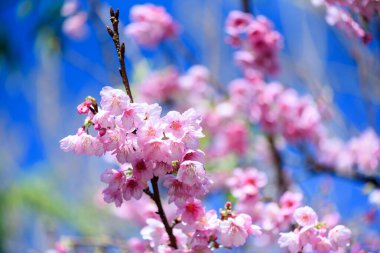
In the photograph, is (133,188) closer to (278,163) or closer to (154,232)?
(154,232)

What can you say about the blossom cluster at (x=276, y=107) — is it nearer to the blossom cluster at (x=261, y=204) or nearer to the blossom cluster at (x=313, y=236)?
the blossom cluster at (x=261, y=204)

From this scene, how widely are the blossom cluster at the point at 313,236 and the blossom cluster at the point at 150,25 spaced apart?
1.79 m

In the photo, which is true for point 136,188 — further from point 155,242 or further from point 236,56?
point 236,56

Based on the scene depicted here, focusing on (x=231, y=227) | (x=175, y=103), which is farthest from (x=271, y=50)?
(x=231, y=227)

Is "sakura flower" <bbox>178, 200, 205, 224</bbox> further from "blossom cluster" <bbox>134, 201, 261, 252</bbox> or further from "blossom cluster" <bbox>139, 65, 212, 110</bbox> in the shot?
"blossom cluster" <bbox>139, 65, 212, 110</bbox>

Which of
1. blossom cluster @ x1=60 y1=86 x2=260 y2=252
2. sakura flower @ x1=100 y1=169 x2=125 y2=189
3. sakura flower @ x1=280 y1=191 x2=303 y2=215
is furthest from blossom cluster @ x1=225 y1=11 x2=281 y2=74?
sakura flower @ x1=100 y1=169 x2=125 y2=189

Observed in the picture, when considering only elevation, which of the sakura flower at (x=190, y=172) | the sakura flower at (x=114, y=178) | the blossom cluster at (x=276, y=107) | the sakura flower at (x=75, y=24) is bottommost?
the sakura flower at (x=190, y=172)

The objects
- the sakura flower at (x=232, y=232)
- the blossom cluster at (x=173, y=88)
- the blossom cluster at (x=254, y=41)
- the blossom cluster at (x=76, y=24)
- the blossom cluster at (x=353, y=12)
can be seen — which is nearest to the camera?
the sakura flower at (x=232, y=232)

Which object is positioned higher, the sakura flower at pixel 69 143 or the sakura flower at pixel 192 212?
the sakura flower at pixel 69 143

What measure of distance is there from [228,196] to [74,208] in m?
4.62

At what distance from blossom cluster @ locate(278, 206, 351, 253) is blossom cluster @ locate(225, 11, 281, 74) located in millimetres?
1226

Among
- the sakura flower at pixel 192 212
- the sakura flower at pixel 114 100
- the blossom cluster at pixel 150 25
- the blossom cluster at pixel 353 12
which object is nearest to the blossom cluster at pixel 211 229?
the sakura flower at pixel 192 212

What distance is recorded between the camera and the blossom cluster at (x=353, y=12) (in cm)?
146

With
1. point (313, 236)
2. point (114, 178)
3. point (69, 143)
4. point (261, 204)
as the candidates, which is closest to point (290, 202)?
point (261, 204)
